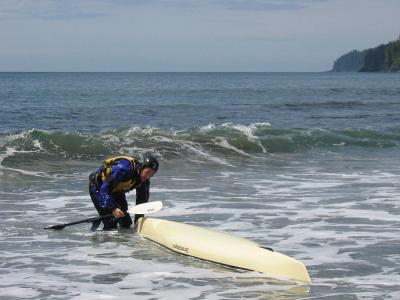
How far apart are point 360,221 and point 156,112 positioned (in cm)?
2499

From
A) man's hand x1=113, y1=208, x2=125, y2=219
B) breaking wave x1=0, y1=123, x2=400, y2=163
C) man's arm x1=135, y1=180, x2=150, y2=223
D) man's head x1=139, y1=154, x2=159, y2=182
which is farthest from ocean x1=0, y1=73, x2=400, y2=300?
man's head x1=139, y1=154, x2=159, y2=182

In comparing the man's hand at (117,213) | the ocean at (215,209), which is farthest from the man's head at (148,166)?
the ocean at (215,209)

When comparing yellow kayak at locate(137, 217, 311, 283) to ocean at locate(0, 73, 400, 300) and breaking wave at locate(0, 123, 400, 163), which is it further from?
breaking wave at locate(0, 123, 400, 163)

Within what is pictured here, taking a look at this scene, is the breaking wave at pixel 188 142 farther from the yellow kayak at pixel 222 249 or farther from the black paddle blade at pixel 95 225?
the yellow kayak at pixel 222 249

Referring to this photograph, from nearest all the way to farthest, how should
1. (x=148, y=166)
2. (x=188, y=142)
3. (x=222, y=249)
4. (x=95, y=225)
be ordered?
(x=222, y=249) < (x=148, y=166) < (x=95, y=225) < (x=188, y=142)

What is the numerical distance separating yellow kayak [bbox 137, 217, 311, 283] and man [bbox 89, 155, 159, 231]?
34cm

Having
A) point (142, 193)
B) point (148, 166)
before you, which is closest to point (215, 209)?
point (142, 193)

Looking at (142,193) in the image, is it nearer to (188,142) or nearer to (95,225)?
(95,225)

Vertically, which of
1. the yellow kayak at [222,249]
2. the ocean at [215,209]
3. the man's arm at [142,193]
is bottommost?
the ocean at [215,209]

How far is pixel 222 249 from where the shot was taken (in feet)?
24.9

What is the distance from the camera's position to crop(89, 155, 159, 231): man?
27.9 ft

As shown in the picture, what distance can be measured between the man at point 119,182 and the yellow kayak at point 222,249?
0.34 metres

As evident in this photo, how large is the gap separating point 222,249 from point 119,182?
1645 mm

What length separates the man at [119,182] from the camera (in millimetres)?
8516
